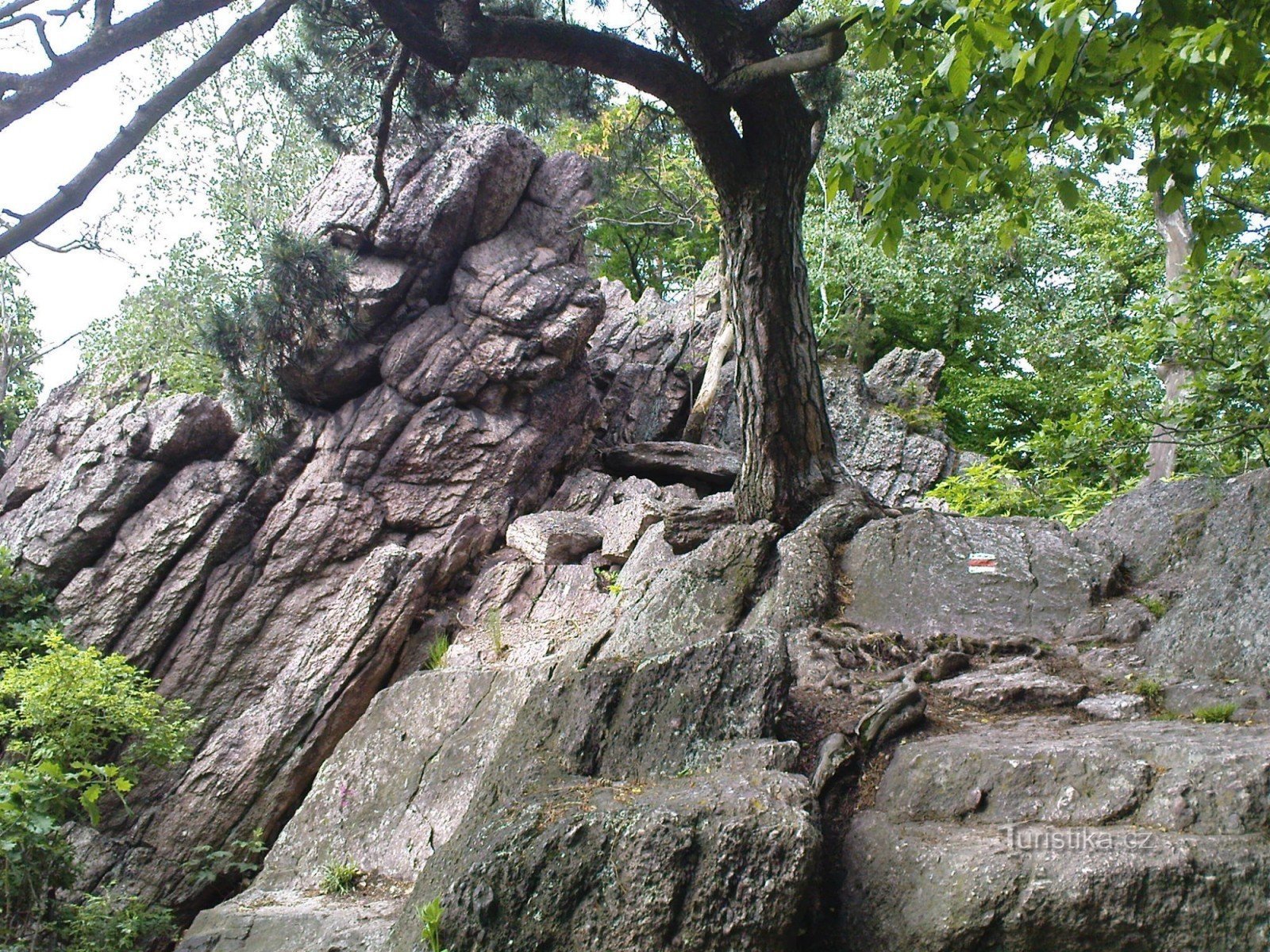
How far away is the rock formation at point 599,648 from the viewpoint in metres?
3.38

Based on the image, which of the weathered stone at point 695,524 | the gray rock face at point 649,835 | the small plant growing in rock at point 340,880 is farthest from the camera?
the weathered stone at point 695,524

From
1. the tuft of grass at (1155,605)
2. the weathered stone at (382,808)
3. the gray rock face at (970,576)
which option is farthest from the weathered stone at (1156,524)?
the weathered stone at (382,808)

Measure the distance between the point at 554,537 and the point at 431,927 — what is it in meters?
6.92

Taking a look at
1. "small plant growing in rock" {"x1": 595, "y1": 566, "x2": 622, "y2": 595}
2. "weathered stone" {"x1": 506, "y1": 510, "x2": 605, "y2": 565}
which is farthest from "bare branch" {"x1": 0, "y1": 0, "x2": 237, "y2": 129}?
"weathered stone" {"x1": 506, "y1": 510, "x2": 605, "y2": 565}

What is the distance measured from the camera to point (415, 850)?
20.8 ft

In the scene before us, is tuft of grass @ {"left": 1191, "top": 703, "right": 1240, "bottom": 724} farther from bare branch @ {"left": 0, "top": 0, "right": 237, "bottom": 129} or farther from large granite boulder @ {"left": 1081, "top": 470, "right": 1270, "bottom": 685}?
bare branch @ {"left": 0, "top": 0, "right": 237, "bottom": 129}

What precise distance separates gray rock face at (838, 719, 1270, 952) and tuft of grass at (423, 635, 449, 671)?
607 cm

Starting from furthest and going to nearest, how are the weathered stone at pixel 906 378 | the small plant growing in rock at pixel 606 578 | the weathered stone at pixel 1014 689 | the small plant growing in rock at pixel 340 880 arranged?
the weathered stone at pixel 906 378
the small plant growing in rock at pixel 606 578
the small plant growing in rock at pixel 340 880
the weathered stone at pixel 1014 689

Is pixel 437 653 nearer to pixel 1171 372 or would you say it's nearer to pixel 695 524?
pixel 695 524

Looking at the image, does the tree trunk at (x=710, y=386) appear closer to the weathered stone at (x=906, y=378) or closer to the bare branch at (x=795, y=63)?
the weathered stone at (x=906, y=378)

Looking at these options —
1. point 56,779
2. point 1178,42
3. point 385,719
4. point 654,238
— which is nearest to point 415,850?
point 385,719

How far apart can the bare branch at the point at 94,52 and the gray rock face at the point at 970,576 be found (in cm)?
461

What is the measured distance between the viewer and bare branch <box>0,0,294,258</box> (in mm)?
2361

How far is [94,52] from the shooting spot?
2834 mm
